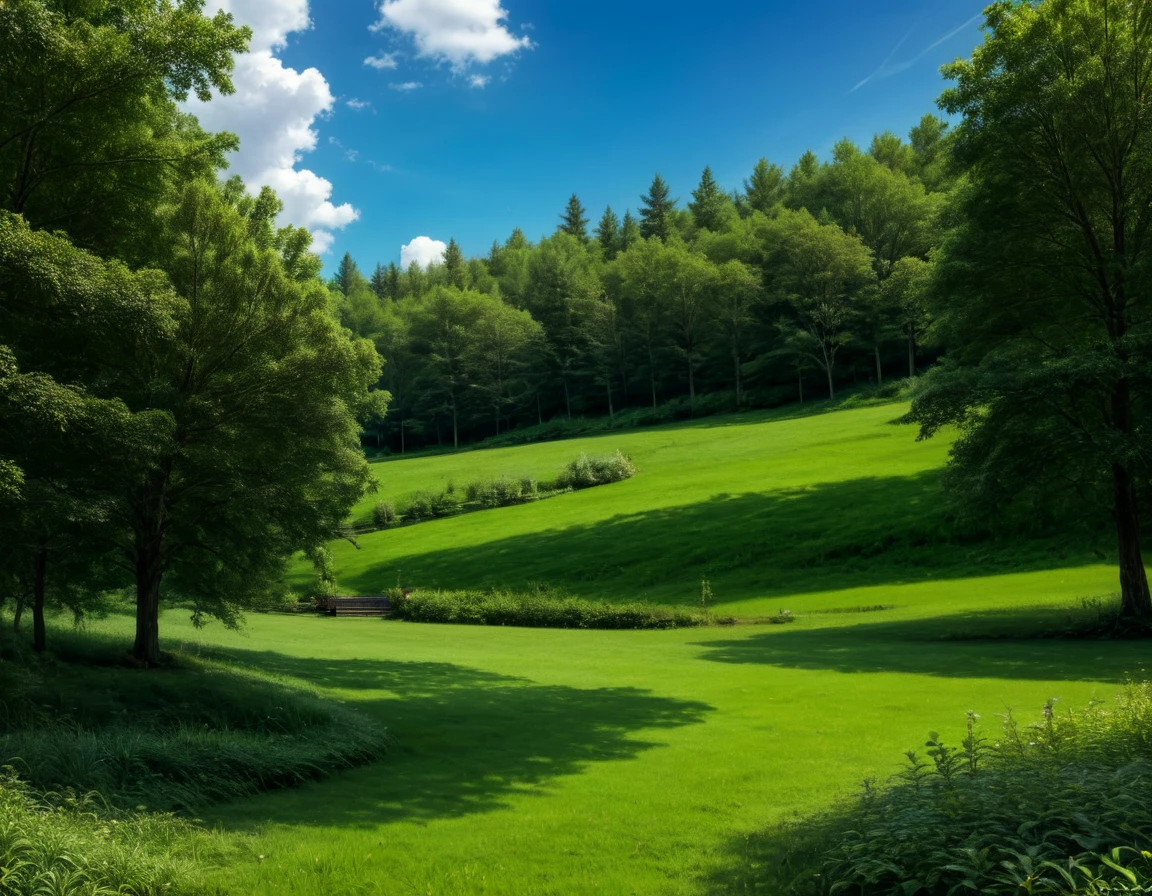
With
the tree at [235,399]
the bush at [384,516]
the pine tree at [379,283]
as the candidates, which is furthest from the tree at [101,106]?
the pine tree at [379,283]

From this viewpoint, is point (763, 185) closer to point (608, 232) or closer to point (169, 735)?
point (608, 232)

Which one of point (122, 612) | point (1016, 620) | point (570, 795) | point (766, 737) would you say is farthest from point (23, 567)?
point (1016, 620)

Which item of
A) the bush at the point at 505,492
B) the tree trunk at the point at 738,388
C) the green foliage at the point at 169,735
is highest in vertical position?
the tree trunk at the point at 738,388

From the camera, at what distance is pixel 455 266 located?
13925cm

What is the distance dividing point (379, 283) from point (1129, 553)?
165664 mm

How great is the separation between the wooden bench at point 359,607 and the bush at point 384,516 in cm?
1493

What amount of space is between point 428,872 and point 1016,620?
1945 cm

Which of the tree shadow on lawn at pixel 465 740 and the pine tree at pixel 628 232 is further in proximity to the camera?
the pine tree at pixel 628 232

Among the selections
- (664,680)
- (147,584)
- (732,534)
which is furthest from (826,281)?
(147,584)

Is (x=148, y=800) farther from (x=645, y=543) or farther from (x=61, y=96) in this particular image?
(x=645, y=543)

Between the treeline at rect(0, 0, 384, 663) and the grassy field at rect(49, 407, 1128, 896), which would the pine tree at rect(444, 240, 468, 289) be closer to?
the grassy field at rect(49, 407, 1128, 896)

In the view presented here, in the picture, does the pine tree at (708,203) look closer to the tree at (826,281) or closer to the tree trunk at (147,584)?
the tree at (826,281)

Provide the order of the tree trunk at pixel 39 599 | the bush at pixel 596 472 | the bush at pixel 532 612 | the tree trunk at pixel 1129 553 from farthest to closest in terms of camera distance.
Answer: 1. the bush at pixel 596 472
2. the bush at pixel 532 612
3. the tree trunk at pixel 1129 553
4. the tree trunk at pixel 39 599

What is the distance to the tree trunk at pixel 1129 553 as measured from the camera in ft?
62.3
